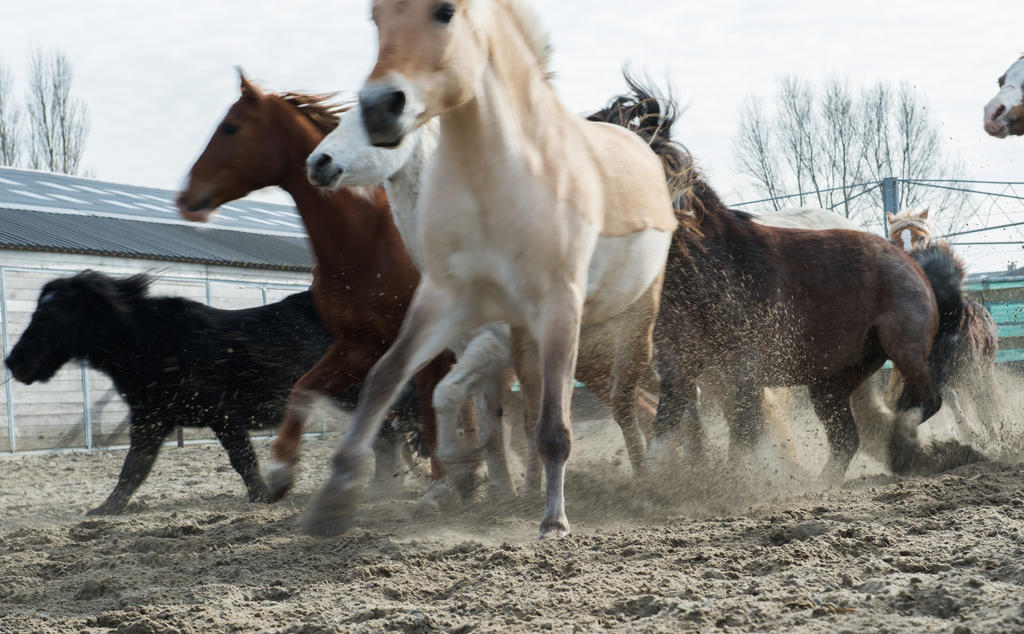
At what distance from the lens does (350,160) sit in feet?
12.9

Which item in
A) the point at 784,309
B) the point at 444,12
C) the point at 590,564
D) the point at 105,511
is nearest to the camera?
the point at 590,564

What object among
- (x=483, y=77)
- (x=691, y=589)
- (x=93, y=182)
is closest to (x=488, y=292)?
(x=483, y=77)

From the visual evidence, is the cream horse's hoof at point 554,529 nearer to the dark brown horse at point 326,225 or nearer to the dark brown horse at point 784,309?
the dark brown horse at point 326,225

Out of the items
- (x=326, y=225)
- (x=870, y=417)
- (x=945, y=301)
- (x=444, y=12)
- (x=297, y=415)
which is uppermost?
(x=444, y=12)

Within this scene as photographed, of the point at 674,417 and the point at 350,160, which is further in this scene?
the point at 674,417

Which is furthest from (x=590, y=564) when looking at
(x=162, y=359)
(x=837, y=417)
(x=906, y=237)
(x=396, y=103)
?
(x=906, y=237)

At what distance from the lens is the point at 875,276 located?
17.7 ft

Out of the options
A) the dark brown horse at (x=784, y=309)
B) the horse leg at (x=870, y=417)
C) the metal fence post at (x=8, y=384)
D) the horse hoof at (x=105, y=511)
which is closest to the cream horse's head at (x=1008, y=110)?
the dark brown horse at (x=784, y=309)

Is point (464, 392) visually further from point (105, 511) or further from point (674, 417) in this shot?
point (105, 511)

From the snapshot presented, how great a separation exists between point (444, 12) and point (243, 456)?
3.56 metres

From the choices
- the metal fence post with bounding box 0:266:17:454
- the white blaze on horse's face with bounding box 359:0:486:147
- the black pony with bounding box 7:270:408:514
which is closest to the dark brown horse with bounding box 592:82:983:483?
the black pony with bounding box 7:270:408:514

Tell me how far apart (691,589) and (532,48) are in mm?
1983

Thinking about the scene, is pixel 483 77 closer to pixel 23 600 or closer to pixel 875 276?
pixel 23 600

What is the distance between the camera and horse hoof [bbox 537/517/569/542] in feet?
10.2
